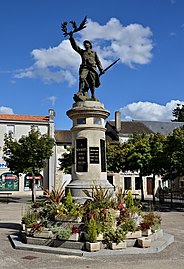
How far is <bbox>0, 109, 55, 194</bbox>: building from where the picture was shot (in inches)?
1667

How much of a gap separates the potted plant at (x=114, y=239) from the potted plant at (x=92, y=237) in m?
0.35

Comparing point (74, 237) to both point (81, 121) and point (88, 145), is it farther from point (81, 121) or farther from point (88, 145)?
point (81, 121)

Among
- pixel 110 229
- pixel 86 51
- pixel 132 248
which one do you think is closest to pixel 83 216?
pixel 110 229

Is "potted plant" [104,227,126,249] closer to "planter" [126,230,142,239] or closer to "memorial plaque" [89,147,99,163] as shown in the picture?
"planter" [126,230,142,239]

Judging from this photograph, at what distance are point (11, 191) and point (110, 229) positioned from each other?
116 feet

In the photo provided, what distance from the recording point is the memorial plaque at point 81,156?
38.3 ft

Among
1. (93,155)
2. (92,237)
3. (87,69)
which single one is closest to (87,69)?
(87,69)

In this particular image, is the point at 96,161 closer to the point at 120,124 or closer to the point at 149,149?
the point at 149,149

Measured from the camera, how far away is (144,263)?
24.7ft

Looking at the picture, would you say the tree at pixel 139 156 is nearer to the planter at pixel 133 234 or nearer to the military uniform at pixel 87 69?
the military uniform at pixel 87 69

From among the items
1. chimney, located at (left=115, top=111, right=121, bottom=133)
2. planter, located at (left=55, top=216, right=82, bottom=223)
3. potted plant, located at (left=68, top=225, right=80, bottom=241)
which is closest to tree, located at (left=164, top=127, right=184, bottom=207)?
planter, located at (left=55, top=216, right=82, bottom=223)

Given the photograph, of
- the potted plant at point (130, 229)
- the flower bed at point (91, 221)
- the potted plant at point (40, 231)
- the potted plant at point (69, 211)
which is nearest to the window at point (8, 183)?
the flower bed at point (91, 221)

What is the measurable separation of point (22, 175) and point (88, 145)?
32.4m

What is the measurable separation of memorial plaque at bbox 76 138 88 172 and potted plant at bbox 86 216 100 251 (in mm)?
3283
